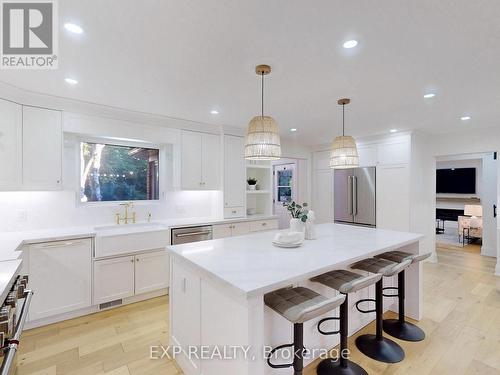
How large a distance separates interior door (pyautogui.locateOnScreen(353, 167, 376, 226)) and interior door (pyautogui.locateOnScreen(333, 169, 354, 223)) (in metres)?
0.10

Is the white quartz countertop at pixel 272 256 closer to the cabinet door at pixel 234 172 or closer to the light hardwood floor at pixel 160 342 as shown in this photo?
the light hardwood floor at pixel 160 342

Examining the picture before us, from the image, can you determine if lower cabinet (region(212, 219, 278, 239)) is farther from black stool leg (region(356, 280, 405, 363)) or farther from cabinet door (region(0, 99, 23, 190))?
cabinet door (region(0, 99, 23, 190))

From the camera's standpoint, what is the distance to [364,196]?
500 cm

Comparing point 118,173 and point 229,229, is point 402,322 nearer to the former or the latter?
point 229,229

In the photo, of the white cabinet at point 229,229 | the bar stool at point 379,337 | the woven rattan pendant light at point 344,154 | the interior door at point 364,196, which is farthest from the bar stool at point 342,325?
the interior door at point 364,196

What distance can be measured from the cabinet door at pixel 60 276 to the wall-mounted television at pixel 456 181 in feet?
31.9

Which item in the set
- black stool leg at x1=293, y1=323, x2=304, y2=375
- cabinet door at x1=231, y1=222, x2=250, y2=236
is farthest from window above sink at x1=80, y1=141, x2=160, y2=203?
black stool leg at x1=293, y1=323, x2=304, y2=375

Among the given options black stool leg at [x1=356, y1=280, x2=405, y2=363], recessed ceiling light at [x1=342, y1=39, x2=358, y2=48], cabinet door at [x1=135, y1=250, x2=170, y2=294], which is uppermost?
recessed ceiling light at [x1=342, y1=39, x2=358, y2=48]

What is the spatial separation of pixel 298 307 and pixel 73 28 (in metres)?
2.19

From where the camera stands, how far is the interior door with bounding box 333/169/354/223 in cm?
521

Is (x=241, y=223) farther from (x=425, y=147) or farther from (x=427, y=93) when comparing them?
(x=425, y=147)

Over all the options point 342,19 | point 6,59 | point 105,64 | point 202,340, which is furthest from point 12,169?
point 342,19

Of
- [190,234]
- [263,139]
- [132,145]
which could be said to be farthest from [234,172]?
[263,139]

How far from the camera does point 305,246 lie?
2.23m
